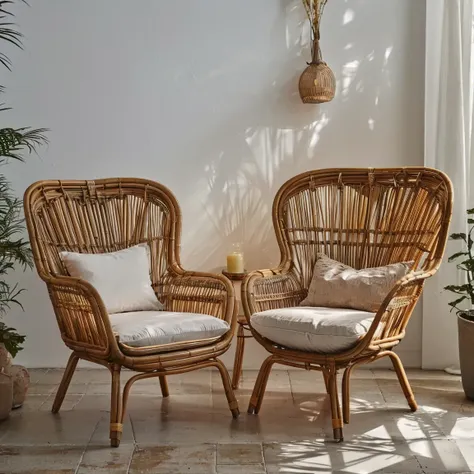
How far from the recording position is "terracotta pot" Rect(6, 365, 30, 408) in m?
3.21

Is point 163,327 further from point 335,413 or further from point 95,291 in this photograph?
point 335,413

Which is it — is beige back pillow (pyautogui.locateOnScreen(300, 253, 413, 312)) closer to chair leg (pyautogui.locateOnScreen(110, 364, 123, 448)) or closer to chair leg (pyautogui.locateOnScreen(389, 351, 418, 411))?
chair leg (pyautogui.locateOnScreen(389, 351, 418, 411))

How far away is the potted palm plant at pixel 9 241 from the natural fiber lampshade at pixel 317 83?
1264mm

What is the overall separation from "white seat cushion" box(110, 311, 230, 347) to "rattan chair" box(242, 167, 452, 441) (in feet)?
0.66

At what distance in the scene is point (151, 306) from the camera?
3.26 m

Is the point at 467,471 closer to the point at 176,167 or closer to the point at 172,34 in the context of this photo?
the point at 176,167

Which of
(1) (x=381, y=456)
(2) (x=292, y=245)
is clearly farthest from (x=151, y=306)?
(1) (x=381, y=456)

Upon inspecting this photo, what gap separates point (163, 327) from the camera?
2.87 metres

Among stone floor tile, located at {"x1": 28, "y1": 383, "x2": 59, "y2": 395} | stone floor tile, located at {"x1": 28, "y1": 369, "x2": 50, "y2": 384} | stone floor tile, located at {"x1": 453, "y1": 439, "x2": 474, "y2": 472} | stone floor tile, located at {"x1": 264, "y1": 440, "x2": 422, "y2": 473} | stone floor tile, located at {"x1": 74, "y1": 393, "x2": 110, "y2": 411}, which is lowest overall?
stone floor tile, located at {"x1": 28, "y1": 369, "x2": 50, "y2": 384}

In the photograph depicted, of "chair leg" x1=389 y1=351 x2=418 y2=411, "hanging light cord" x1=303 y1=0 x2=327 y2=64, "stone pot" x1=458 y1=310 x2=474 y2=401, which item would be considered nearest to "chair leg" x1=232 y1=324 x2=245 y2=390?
"chair leg" x1=389 y1=351 x2=418 y2=411

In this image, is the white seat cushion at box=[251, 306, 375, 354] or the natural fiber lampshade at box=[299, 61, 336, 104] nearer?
the white seat cushion at box=[251, 306, 375, 354]

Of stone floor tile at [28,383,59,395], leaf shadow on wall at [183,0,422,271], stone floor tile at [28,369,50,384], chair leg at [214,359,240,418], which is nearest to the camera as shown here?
chair leg at [214,359,240,418]

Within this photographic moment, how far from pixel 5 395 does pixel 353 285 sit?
1462 millimetres

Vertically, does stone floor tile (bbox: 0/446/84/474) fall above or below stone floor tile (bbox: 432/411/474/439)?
above
